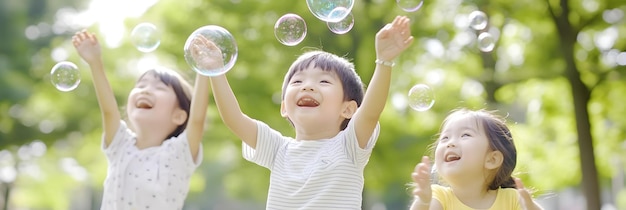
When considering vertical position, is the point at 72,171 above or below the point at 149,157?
above

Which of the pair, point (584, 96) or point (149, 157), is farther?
point (584, 96)

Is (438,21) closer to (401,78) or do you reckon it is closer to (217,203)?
(401,78)

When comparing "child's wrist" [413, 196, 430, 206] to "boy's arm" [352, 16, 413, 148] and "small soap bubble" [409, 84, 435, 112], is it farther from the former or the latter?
"small soap bubble" [409, 84, 435, 112]

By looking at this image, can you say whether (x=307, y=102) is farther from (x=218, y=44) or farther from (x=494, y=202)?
(x=494, y=202)

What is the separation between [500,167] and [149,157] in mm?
1864

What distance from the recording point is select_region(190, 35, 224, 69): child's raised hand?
395 cm

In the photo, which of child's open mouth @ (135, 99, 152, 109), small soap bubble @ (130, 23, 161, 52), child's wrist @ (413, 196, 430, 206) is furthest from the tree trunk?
child's wrist @ (413, 196, 430, 206)

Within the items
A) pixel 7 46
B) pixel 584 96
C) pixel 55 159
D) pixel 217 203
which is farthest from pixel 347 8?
pixel 217 203

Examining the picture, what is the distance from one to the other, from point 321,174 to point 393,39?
644mm

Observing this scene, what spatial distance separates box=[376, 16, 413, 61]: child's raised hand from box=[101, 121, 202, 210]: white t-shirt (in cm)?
162

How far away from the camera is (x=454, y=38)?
1345 cm

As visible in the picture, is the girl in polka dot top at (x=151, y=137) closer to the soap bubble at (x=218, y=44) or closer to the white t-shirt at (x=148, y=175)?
the white t-shirt at (x=148, y=175)

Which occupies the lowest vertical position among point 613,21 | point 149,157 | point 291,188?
point 291,188

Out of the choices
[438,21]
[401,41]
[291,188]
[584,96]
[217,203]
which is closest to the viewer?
[401,41]
